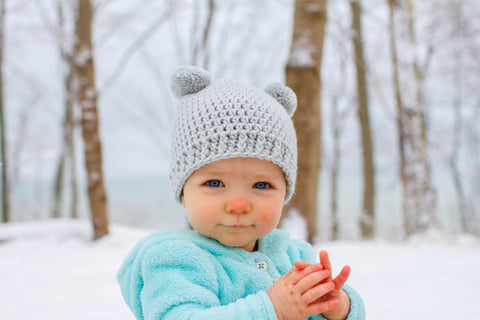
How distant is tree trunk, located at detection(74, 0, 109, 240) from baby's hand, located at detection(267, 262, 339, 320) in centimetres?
440

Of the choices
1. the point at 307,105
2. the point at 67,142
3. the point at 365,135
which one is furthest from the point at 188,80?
the point at 67,142

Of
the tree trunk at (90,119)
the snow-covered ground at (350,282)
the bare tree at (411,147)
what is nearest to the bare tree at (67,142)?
the tree trunk at (90,119)

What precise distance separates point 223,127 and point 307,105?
1.86 meters

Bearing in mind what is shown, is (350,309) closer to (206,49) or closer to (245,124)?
(245,124)

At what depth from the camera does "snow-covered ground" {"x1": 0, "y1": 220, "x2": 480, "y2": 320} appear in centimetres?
181

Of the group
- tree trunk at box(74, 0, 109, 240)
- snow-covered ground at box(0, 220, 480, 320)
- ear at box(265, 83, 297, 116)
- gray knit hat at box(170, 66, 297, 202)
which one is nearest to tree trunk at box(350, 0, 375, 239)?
snow-covered ground at box(0, 220, 480, 320)

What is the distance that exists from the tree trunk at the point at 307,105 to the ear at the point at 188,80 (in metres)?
1.59

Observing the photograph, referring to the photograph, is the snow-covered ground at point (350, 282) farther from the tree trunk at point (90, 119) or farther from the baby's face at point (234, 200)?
the baby's face at point (234, 200)

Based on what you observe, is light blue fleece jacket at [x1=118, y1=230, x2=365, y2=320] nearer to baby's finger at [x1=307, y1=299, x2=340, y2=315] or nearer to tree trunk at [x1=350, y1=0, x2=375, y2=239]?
baby's finger at [x1=307, y1=299, x2=340, y2=315]

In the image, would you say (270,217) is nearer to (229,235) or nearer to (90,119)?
(229,235)

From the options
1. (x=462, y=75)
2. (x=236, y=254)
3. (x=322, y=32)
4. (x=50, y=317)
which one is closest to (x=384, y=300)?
(x=236, y=254)

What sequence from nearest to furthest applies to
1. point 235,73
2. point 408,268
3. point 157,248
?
1. point 157,248
2. point 408,268
3. point 235,73

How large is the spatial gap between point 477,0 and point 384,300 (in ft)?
31.9

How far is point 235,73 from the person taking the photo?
36.1 ft
